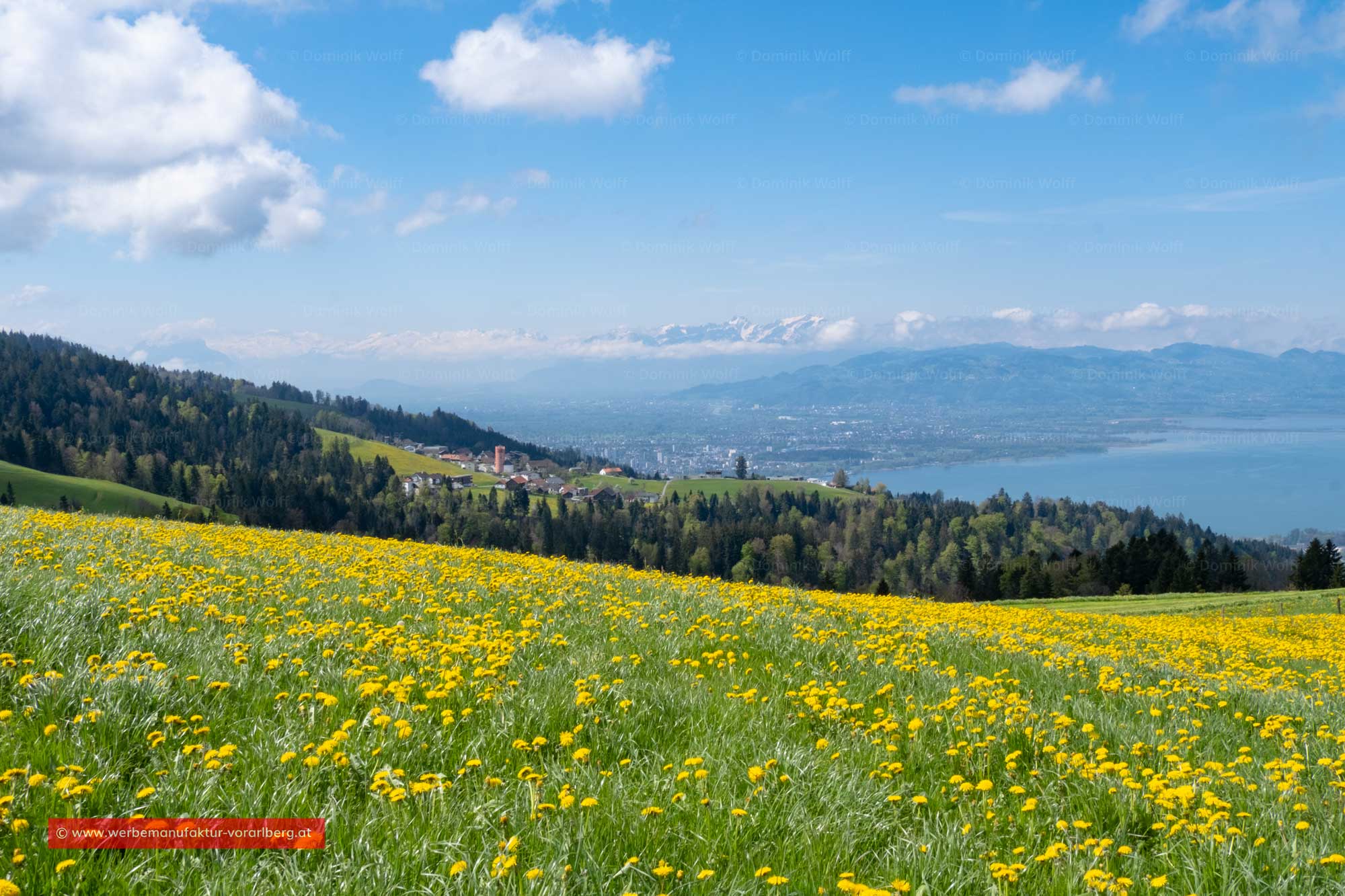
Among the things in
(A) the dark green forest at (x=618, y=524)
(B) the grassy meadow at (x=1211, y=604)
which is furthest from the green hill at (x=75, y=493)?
(B) the grassy meadow at (x=1211, y=604)

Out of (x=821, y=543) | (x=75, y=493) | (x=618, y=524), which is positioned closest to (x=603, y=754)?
(x=75, y=493)

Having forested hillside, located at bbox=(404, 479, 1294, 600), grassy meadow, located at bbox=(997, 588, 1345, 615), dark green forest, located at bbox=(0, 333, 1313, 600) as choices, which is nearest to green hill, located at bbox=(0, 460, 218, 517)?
Answer: dark green forest, located at bbox=(0, 333, 1313, 600)

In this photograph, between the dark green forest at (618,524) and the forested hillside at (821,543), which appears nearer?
the forested hillside at (821,543)

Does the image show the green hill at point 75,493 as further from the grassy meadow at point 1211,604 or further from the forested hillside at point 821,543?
the grassy meadow at point 1211,604

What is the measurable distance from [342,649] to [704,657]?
3.55 meters

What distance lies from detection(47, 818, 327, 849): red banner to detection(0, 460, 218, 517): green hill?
128 metres

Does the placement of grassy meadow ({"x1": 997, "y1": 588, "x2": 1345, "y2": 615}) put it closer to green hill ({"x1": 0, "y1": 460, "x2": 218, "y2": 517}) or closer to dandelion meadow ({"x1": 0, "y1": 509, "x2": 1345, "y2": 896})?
dandelion meadow ({"x1": 0, "y1": 509, "x2": 1345, "y2": 896})

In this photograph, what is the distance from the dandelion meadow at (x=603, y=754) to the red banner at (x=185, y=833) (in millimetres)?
75

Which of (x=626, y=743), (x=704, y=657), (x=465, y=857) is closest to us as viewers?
(x=465, y=857)

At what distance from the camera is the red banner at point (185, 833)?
3682 mm

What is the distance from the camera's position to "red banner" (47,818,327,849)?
3.68 meters

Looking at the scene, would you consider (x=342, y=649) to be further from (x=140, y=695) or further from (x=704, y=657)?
(x=704, y=657)

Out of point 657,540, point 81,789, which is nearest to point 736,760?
point 81,789

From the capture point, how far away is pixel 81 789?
12.7 feet
